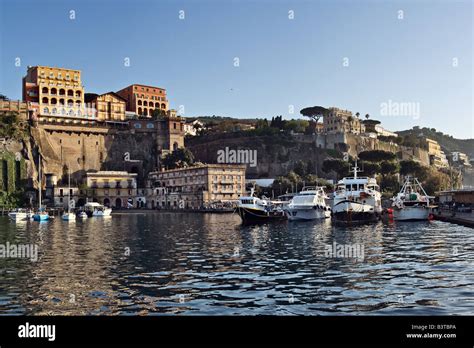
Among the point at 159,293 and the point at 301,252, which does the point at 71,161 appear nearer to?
the point at 301,252

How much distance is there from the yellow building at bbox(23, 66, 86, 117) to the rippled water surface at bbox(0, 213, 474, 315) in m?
111

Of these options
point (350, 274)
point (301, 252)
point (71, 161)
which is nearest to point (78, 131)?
point (71, 161)

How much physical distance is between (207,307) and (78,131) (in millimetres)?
130481

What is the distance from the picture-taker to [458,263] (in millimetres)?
26016

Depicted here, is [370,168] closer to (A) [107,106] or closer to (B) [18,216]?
(A) [107,106]

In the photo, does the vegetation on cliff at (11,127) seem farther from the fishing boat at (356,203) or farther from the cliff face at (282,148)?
the fishing boat at (356,203)

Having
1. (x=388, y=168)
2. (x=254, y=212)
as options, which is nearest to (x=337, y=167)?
(x=388, y=168)

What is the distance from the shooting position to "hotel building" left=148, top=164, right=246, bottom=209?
12162 cm

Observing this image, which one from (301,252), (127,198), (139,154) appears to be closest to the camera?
(301,252)

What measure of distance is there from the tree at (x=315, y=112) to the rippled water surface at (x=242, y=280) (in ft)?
484

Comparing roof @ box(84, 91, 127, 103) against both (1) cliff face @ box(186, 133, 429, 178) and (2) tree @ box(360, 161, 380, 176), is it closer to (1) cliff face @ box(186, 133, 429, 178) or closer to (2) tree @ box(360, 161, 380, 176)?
(1) cliff face @ box(186, 133, 429, 178)

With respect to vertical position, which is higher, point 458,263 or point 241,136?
point 241,136
